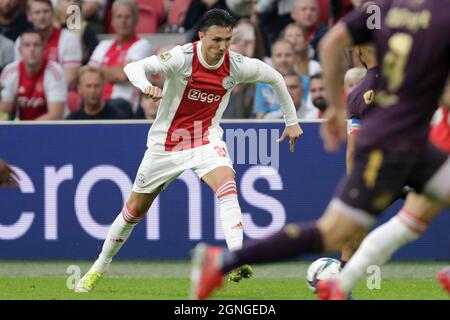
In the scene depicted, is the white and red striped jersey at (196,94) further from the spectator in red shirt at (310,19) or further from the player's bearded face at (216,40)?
the spectator in red shirt at (310,19)

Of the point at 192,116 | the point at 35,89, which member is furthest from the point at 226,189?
the point at 35,89

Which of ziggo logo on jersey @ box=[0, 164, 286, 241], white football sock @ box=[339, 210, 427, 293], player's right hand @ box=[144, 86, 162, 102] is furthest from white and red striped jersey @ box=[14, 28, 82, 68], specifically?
white football sock @ box=[339, 210, 427, 293]

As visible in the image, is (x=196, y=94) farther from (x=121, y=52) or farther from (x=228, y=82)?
(x=121, y=52)

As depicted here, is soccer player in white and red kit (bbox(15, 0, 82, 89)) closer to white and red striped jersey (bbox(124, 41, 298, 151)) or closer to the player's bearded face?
white and red striped jersey (bbox(124, 41, 298, 151))

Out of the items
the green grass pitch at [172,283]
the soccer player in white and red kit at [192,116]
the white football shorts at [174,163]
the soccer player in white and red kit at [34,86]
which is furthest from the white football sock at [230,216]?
the soccer player in white and red kit at [34,86]

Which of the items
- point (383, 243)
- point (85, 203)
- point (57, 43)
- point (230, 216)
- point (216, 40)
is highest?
point (216, 40)

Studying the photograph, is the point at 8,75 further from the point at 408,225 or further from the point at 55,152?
the point at 408,225

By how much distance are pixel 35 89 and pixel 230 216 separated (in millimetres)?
4858

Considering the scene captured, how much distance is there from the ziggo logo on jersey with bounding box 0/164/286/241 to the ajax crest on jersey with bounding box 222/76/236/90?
193 centimetres

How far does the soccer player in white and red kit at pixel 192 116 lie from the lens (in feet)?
30.3

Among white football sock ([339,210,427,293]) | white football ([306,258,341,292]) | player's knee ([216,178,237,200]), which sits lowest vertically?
white football ([306,258,341,292])

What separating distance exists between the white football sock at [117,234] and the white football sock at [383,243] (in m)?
2.95

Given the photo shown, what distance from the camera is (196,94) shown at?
9391 millimetres

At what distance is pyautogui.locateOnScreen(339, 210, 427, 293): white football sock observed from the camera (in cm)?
669
